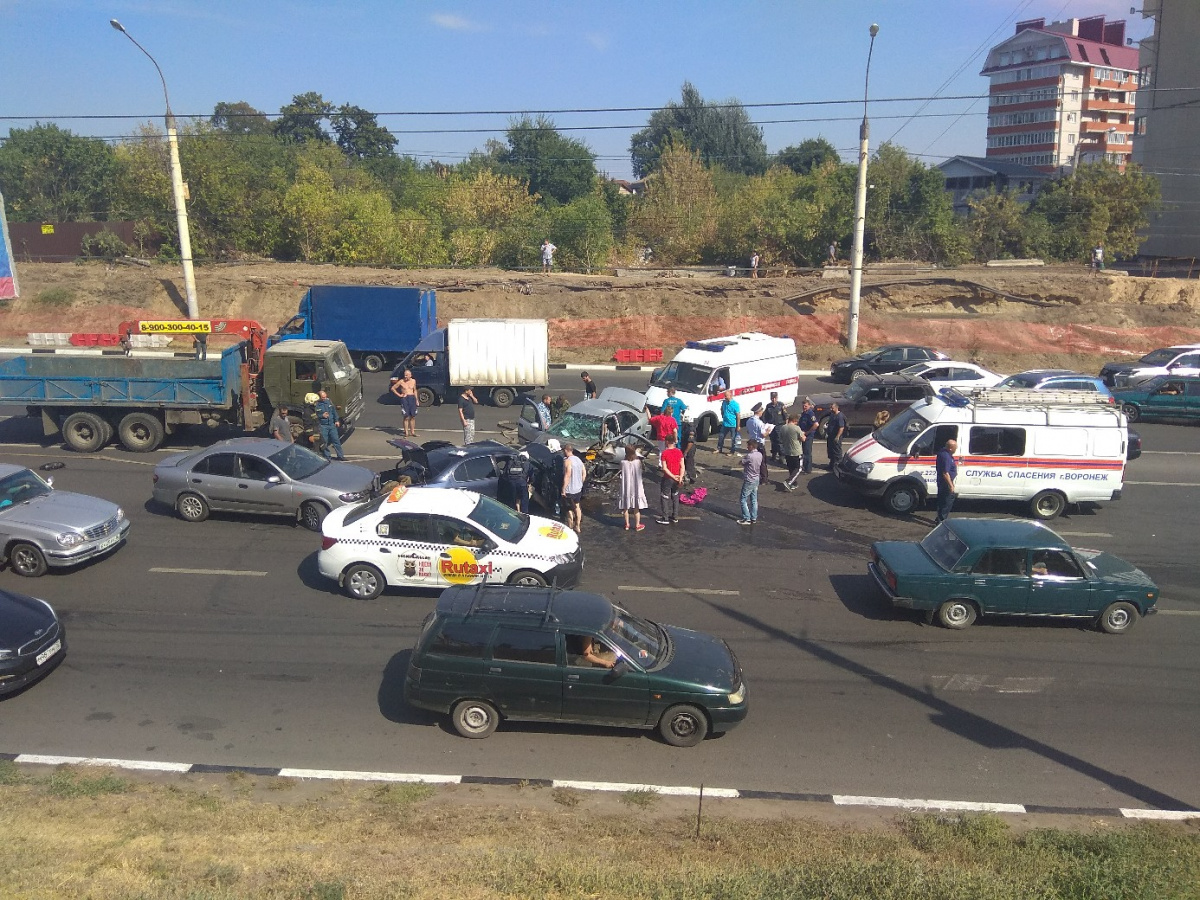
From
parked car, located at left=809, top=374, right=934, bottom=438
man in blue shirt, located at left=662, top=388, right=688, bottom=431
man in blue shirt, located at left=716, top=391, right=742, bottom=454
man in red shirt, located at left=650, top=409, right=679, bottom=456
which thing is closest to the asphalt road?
man in red shirt, located at left=650, top=409, right=679, bottom=456

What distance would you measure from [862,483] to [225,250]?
4228 centimetres

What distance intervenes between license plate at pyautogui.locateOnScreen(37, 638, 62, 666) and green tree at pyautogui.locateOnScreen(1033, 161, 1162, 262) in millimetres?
52590

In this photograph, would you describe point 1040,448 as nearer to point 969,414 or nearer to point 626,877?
point 969,414

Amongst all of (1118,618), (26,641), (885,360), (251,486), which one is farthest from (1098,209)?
(26,641)

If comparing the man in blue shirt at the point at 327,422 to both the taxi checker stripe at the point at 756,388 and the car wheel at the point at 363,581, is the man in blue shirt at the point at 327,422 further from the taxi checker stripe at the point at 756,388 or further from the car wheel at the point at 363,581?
the taxi checker stripe at the point at 756,388

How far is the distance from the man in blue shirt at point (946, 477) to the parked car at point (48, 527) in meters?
13.0

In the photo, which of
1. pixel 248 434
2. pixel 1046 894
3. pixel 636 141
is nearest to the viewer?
pixel 1046 894

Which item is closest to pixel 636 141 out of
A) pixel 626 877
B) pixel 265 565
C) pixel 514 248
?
pixel 514 248

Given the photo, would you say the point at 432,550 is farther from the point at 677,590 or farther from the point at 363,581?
the point at 677,590

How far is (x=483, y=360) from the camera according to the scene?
25688 millimetres

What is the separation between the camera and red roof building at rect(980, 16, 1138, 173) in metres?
100

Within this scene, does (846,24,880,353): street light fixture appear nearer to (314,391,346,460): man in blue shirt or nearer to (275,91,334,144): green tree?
(314,391,346,460): man in blue shirt

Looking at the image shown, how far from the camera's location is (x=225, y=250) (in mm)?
49469

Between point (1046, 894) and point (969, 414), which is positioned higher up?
point (969, 414)
